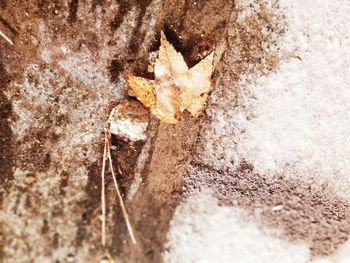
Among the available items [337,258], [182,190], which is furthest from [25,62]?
[337,258]

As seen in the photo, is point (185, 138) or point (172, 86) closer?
point (172, 86)

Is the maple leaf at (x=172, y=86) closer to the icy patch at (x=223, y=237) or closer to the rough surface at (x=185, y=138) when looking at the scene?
the rough surface at (x=185, y=138)

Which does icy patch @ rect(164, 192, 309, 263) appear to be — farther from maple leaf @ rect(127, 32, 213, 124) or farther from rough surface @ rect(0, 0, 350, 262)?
maple leaf @ rect(127, 32, 213, 124)

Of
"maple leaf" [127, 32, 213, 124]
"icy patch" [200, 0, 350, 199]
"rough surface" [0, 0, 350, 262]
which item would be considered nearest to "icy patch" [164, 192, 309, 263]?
"rough surface" [0, 0, 350, 262]

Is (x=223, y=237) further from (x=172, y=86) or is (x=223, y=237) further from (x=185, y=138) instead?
(x=172, y=86)

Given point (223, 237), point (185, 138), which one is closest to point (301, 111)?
point (185, 138)

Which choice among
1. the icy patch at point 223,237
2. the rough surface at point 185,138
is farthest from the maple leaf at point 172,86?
the icy patch at point 223,237
